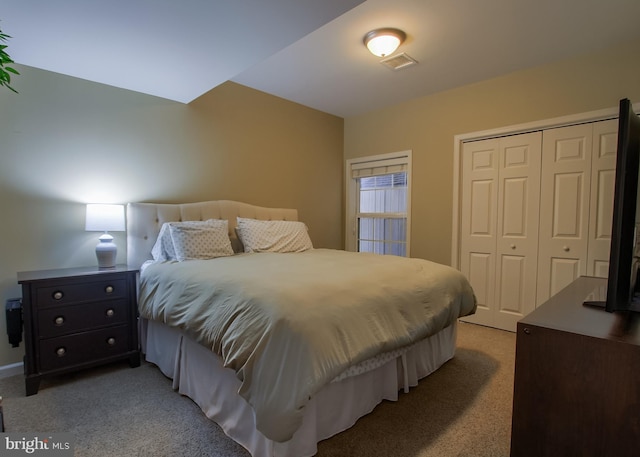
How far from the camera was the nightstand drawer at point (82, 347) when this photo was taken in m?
2.04

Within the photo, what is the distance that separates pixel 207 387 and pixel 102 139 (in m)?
2.12

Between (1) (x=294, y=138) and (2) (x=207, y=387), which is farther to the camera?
(1) (x=294, y=138)

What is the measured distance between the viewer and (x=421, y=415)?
5.92 ft

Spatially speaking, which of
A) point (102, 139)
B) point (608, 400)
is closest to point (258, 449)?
point (608, 400)

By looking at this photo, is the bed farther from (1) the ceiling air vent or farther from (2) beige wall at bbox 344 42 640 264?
(1) the ceiling air vent

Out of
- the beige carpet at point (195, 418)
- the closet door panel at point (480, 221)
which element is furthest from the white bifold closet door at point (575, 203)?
the beige carpet at point (195, 418)

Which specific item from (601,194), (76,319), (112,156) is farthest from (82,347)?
Answer: (601,194)

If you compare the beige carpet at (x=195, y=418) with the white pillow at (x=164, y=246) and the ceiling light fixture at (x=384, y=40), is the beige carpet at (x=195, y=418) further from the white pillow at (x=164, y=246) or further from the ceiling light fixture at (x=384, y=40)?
the ceiling light fixture at (x=384, y=40)

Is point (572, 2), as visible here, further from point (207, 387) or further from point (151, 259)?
point (151, 259)

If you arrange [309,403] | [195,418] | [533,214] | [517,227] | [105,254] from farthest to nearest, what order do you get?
1. [517,227]
2. [533,214]
3. [105,254]
4. [195,418]
5. [309,403]

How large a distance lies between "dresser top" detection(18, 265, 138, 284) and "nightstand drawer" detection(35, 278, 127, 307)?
61 mm

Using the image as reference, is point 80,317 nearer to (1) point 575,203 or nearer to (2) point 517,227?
(2) point 517,227

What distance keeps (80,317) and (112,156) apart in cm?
130

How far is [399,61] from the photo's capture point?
2867 millimetres
